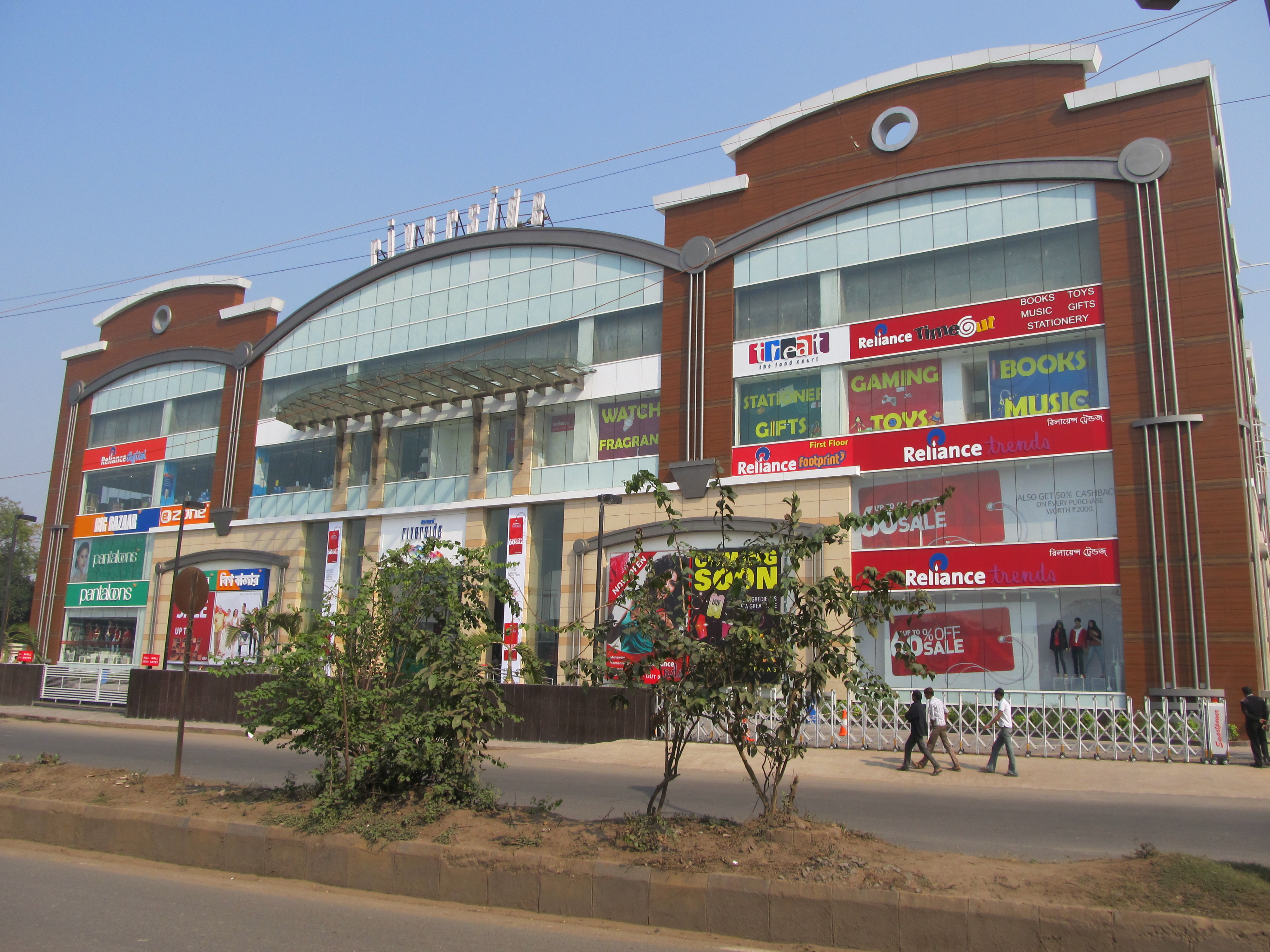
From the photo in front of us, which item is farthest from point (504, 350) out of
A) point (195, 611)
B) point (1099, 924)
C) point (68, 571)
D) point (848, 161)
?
point (1099, 924)

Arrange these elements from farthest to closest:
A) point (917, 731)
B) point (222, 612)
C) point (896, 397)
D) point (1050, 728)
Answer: point (222, 612)
point (896, 397)
point (1050, 728)
point (917, 731)

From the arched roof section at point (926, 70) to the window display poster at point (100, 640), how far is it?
117 feet

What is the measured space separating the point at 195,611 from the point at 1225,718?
20.3 m

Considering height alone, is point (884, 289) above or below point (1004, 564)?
above

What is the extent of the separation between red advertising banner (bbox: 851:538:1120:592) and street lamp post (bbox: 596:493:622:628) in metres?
7.54

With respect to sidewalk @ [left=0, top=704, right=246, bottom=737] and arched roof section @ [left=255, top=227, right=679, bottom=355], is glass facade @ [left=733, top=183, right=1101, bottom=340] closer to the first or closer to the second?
arched roof section @ [left=255, top=227, right=679, bottom=355]

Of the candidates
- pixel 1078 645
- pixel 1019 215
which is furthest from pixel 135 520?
pixel 1078 645

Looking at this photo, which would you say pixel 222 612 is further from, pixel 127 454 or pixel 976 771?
pixel 976 771

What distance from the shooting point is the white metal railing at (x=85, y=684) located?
34125 millimetres

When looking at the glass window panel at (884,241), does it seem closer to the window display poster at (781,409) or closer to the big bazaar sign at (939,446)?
the window display poster at (781,409)

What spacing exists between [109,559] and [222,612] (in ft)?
31.8

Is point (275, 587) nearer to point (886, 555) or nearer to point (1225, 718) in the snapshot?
point (886, 555)

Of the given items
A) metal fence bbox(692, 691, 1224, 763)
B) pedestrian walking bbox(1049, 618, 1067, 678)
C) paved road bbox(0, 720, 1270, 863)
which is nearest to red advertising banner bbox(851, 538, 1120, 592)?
pedestrian walking bbox(1049, 618, 1067, 678)

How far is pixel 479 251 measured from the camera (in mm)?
37906
